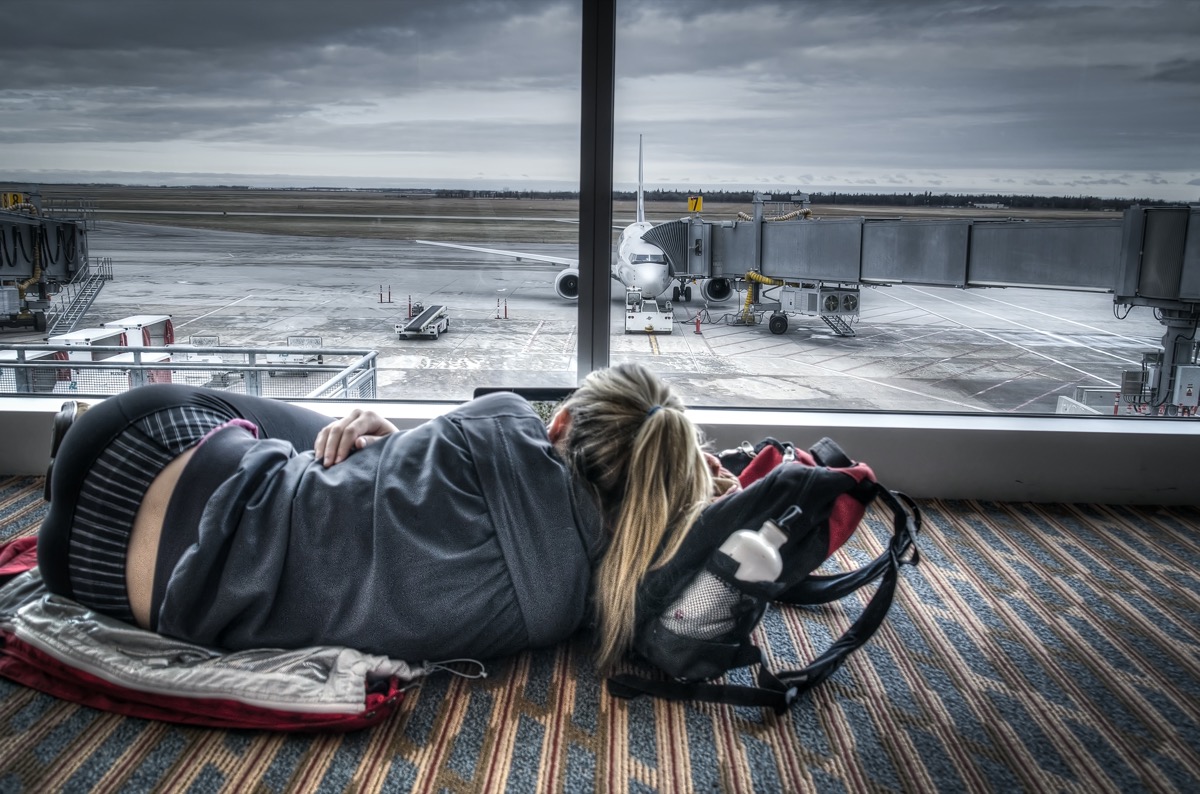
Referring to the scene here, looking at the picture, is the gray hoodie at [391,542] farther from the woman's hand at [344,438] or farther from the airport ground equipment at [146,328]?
the airport ground equipment at [146,328]

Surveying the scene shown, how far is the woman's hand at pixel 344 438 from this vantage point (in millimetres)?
1347

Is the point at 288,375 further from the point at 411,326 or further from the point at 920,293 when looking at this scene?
the point at 920,293

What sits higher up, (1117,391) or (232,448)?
(232,448)

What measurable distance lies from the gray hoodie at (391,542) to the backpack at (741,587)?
17 centimetres

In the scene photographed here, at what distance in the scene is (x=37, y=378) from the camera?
296 centimetres

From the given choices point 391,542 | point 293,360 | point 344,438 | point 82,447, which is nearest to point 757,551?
point 391,542

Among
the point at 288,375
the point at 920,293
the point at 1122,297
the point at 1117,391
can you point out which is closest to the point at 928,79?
the point at 920,293

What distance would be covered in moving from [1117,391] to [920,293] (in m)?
1.74

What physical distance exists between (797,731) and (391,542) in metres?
0.75

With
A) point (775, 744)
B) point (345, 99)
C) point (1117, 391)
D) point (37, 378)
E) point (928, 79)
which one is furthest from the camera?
point (928, 79)

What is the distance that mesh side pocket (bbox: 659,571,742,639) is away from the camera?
4.35 feet

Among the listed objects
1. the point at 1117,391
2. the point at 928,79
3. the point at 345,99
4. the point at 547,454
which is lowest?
the point at 1117,391

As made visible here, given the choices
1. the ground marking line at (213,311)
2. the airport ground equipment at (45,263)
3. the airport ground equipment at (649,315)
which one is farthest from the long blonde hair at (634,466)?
the ground marking line at (213,311)

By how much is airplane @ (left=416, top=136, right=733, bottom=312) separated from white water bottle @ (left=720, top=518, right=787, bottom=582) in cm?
144
